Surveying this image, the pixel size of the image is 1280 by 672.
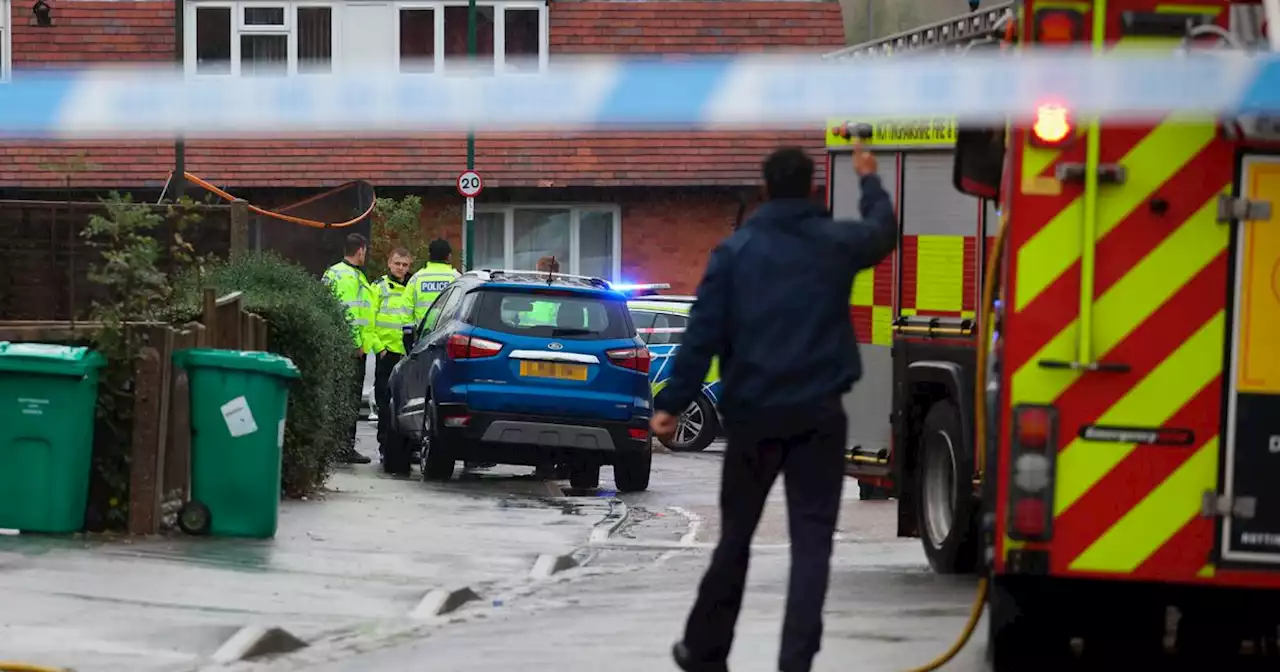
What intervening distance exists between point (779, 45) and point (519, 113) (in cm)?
2992

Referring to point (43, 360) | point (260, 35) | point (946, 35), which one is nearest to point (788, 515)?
point (946, 35)

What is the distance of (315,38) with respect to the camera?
120 ft

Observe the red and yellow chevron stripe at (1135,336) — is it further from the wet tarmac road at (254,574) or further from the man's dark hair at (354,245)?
the man's dark hair at (354,245)

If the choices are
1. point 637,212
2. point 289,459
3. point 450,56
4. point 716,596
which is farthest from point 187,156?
point 716,596

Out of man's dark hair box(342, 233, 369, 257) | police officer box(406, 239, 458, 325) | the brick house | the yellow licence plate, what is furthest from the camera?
the brick house

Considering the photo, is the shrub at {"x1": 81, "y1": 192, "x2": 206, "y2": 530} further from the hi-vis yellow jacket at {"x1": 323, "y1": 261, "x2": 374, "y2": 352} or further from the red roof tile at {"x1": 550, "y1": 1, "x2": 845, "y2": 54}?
the red roof tile at {"x1": 550, "y1": 1, "x2": 845, "y2": 54}

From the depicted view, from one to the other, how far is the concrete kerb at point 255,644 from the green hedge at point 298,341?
4.29m

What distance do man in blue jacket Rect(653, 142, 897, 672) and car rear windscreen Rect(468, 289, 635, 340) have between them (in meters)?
8.56

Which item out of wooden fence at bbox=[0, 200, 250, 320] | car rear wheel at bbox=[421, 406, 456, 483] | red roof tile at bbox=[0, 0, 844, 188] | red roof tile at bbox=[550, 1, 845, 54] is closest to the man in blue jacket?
car rear wheel at bbox=[421, 406, 456, 483]

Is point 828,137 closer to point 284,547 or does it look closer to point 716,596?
point 284,547

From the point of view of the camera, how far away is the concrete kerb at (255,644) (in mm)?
8344

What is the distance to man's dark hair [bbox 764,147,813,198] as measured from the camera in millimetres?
7754

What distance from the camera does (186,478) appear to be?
38.2ft

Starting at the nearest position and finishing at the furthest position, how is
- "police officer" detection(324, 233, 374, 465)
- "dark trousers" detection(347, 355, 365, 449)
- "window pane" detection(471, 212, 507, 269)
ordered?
"dark trousers" detection(347, 355, 365, 449)
"police officer" detection(324, 233, 374, 465)
"window pane" detection(471, 212, 507, 269)
